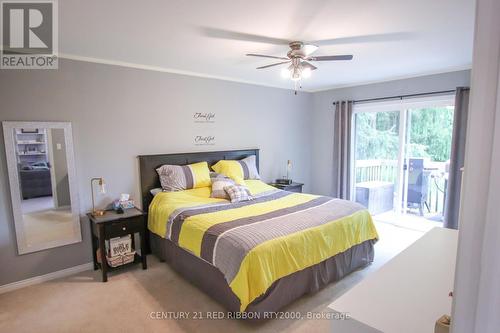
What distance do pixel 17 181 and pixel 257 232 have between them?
2465 millimetres

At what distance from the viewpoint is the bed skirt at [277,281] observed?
227cm

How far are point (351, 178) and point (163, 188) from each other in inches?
134

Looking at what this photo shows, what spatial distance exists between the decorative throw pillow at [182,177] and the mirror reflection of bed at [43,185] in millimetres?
1056

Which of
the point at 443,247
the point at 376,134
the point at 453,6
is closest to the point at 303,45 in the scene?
the point at 453,6

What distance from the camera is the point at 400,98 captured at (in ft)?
14.5

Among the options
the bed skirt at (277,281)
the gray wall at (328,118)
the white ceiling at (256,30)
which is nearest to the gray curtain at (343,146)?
the gray wall at (328,118)

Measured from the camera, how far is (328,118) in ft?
17.7

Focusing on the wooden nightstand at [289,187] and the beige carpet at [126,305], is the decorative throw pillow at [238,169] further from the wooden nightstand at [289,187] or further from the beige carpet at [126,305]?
the beige carpet at [126,305]

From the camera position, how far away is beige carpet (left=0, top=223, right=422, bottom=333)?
88.4 inches

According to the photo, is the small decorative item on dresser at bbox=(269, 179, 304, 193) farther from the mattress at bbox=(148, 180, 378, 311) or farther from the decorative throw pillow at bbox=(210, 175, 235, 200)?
the decorative throw pillow at bbox=(210, 175, 235, 200)

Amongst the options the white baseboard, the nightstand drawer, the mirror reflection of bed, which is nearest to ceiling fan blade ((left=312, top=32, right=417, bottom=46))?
the nightstand drawer

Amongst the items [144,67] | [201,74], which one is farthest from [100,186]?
[201,74]

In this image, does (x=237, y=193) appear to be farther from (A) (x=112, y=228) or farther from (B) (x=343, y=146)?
(B) (x=343, y=146)

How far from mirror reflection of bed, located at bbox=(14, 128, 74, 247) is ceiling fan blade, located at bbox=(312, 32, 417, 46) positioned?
2943 millimetres
